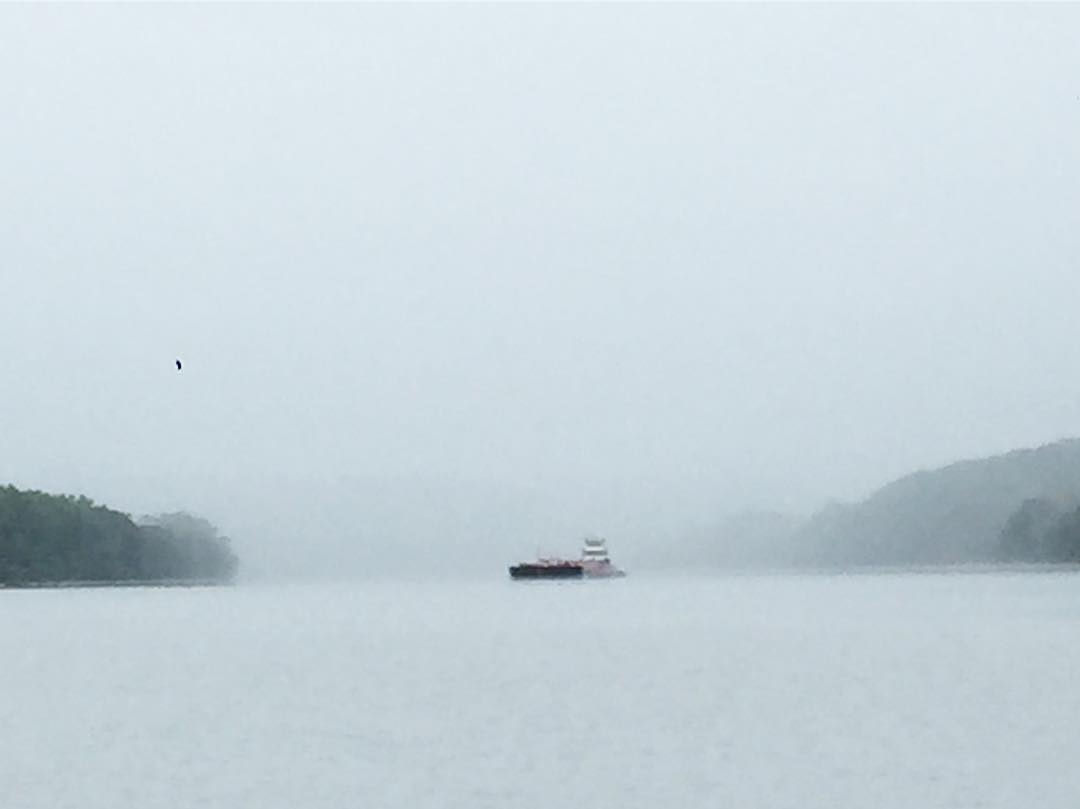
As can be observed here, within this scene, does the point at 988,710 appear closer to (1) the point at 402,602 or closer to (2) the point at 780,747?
(2) the point at 780,747

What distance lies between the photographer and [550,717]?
4916 cm

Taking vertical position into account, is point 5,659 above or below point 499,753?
above

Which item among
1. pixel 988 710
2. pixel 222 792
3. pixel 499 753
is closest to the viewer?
pixel 222 792

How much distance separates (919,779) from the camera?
123ft

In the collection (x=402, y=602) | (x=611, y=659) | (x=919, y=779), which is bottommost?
(x=919, y=779)

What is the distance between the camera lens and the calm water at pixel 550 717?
36875 millimetres

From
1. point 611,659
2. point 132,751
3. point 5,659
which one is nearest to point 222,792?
point 132,751

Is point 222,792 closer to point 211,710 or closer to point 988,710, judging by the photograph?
point 211,710

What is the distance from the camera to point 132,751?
42.9 m

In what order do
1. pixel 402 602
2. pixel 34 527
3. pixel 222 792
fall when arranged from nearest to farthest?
1. pixel 222 792
2. pixel 402 602
3. pixel 34 527

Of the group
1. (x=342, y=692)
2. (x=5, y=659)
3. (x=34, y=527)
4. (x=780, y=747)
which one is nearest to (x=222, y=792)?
(x=780, y=747)

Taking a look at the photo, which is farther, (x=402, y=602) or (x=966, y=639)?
(x=402, y=602)

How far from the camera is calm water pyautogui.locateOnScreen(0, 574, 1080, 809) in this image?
121 feet

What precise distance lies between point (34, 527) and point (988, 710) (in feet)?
426
